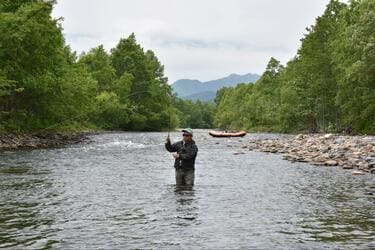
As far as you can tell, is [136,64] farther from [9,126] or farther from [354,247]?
[354,247]

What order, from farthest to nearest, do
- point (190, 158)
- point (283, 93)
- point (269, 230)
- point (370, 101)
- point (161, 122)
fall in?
point (161, 122) < point (283, 93) < point (370, 101) < point (190, 158) < point (269, 230)

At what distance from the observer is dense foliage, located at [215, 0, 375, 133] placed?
43.0 m

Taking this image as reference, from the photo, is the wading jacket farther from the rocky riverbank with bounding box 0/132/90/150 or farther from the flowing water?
the rocky riverbank with bounding box 0/132/90/150

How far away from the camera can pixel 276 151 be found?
34.4 meters

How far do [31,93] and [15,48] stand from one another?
565 cm

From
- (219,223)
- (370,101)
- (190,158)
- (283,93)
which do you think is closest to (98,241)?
(219,223)

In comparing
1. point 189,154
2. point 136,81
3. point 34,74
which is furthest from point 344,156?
point 136,81

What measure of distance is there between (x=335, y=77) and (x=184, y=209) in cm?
5140

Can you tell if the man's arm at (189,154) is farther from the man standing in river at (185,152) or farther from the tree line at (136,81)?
the tree line at (136,81)

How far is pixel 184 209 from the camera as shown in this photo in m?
12.7

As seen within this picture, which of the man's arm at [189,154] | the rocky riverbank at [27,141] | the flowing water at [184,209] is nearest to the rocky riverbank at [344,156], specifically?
the flowing water at [184,209]

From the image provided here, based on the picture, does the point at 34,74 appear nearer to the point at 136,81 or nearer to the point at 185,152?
the point at 185,152

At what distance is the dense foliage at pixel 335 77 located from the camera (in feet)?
141

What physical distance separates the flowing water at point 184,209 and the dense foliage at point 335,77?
25.0 metres
